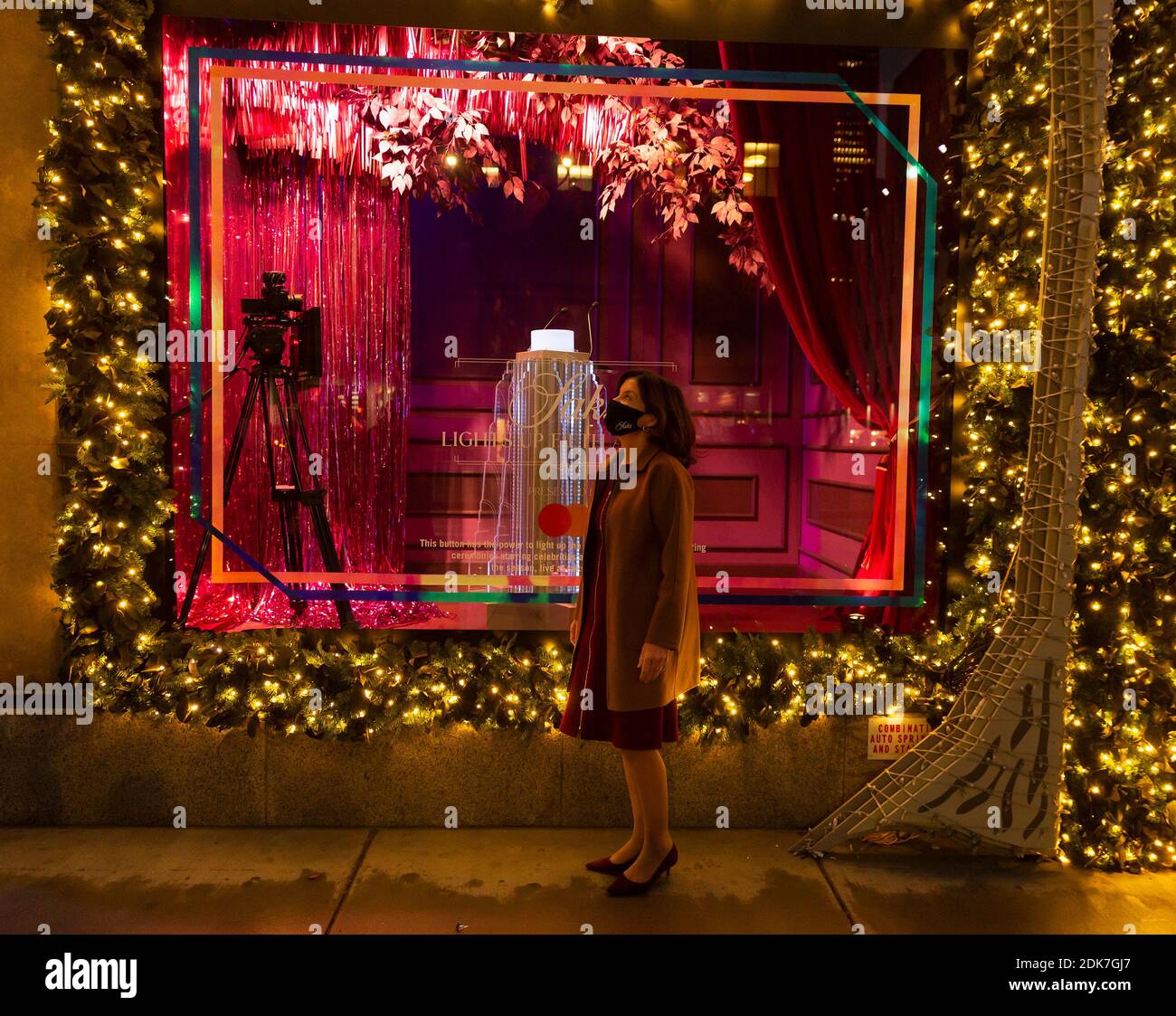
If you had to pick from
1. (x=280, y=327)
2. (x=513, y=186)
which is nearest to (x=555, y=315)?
(x=513, y=186)

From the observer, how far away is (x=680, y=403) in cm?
333

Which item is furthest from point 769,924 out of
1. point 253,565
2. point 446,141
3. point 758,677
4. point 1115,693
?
point 446,141

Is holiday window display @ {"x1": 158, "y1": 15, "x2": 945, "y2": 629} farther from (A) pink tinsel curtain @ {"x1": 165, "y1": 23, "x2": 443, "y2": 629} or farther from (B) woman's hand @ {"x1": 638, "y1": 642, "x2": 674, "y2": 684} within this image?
(B) woman's hand @ {"x1": 638, "y1": 642, "x2": 674, "y2": 684}

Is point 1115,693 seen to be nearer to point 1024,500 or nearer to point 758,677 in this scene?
point 1024,500

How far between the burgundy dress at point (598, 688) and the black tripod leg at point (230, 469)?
1.97 m

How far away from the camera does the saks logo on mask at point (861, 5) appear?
415 centimetres

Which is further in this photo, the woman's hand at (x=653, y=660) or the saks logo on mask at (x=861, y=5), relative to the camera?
the saks logo on mask at (x=861, y=5)

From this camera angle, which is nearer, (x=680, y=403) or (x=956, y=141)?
(x=680, y=403)

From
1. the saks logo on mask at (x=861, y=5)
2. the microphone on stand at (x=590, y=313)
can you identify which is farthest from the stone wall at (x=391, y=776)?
the saks logo on mask at (x=861, y=5)

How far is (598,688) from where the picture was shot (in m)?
3.35

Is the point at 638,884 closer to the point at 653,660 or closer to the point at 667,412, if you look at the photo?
the point at 653,660

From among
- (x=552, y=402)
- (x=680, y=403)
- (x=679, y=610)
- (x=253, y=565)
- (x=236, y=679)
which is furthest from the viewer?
(x=552, y=402)

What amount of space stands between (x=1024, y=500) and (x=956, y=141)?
1800 millimetres

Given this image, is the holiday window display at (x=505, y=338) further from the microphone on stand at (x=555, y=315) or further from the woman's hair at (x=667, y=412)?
the woman's hair at (x=667, y=412)
